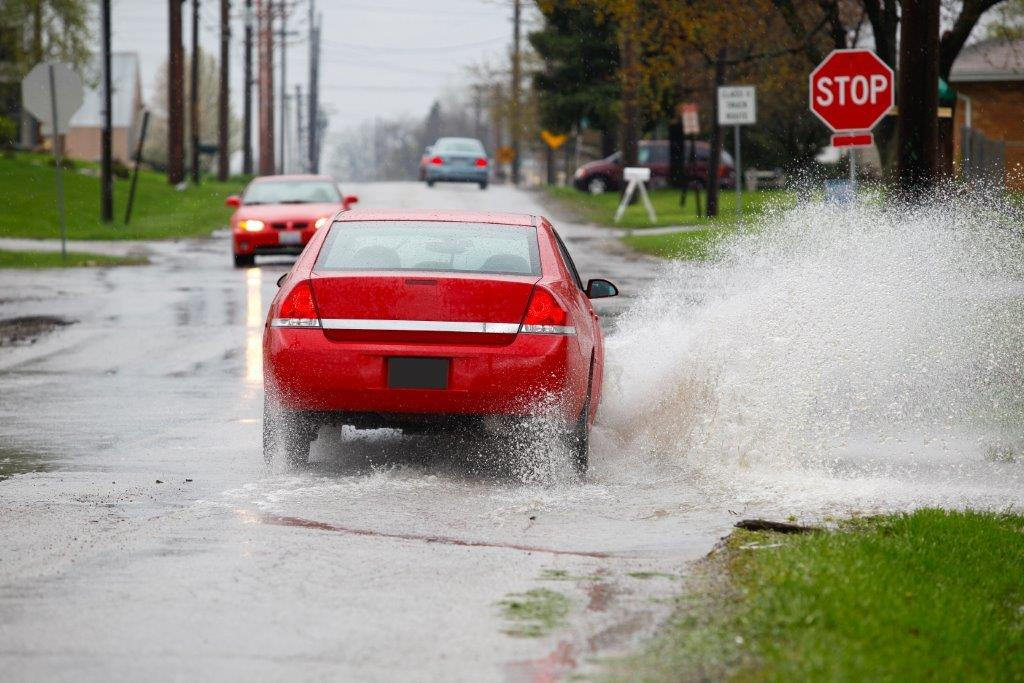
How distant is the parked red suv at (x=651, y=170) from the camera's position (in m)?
52.5

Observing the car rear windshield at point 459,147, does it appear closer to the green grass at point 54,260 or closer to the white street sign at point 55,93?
the green grass at point 54,260

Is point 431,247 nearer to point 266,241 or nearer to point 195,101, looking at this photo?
point 266,241

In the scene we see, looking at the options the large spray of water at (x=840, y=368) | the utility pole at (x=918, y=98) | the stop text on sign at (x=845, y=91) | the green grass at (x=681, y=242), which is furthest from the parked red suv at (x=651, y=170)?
the large spray of water at (x=840, y=368)

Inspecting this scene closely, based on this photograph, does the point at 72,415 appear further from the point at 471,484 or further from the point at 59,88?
the point at 59,88

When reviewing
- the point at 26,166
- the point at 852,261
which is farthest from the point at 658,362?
the point at 26,166

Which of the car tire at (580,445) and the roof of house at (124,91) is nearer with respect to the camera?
the car tire at (580,445)

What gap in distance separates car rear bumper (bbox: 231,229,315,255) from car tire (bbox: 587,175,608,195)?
1138 inches

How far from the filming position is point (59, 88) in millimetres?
27016

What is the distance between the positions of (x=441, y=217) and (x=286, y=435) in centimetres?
158

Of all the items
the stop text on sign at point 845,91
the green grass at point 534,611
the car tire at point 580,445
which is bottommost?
the green grass at point 534,611

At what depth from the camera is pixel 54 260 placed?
2681cm

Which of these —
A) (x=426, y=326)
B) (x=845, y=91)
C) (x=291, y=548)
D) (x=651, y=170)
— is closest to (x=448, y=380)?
(x=426, y=326)

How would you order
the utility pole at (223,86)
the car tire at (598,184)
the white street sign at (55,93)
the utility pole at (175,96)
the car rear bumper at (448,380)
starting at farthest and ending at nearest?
the utility pole at (223,86), the car tire at (598,184), the utility pole at (175,96), the white street sign at (55,93), the car rear bumper at (448,380)

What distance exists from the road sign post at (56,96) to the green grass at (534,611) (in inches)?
858
